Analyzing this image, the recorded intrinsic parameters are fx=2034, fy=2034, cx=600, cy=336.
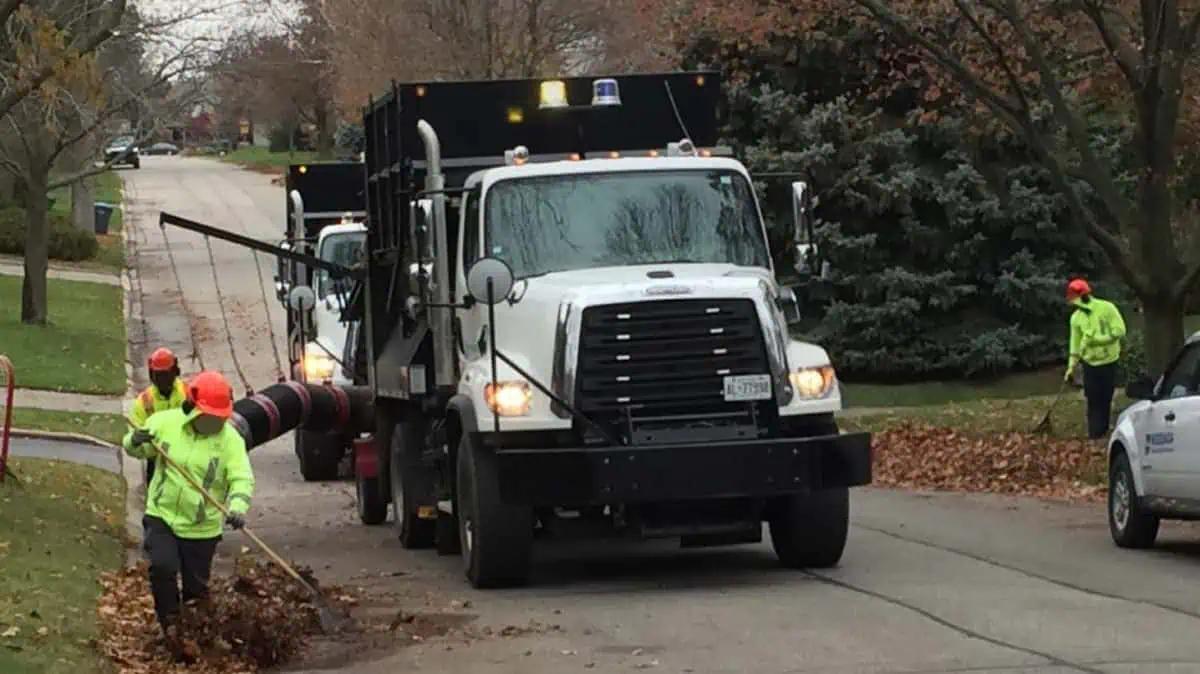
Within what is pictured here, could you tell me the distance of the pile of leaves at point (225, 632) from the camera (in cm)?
1034

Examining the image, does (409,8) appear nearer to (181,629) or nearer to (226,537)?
(226,537)

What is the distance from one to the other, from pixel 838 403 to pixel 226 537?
6340mm

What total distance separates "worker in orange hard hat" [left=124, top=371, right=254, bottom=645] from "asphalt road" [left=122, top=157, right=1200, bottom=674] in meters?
0.80

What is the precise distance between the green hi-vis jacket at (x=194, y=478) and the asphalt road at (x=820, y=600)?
0.93 m

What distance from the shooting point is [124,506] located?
1812 cm

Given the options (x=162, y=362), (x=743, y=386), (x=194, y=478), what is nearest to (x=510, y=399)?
(x=743, y=386)

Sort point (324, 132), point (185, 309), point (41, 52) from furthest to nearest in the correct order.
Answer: point (324, 132) → point (185, 309) → point (41, 52)

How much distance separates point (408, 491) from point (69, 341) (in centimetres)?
1886

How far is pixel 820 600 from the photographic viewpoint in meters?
12.2

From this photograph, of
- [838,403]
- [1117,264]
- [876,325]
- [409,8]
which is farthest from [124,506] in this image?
[409,8]

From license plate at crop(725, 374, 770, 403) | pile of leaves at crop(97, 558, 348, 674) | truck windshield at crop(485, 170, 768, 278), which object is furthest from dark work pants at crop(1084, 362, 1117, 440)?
pile of leaves at crop(97, 558, 348, 674)

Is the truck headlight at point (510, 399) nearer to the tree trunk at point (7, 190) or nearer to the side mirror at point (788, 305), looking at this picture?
the side mirror at point (788, 305)

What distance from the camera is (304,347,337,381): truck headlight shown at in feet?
70.0

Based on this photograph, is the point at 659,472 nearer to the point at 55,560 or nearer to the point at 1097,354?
the point at 55,560
